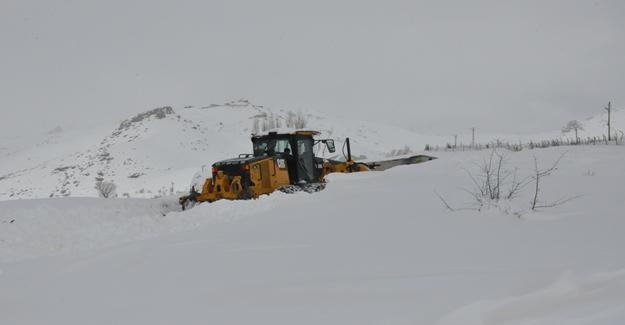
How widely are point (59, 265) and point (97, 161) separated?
105 ft

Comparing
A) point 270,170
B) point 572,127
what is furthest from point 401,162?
point 572,127

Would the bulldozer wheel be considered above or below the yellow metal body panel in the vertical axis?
below

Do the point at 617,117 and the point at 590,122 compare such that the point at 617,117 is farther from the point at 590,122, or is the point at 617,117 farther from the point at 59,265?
the point at 59,265

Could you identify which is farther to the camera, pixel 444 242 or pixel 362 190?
pixel 362 190

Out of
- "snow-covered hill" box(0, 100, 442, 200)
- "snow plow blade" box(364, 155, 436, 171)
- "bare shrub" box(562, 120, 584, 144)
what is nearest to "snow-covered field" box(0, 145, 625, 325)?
"snow plow blade" box(364, 155, 436, 171)

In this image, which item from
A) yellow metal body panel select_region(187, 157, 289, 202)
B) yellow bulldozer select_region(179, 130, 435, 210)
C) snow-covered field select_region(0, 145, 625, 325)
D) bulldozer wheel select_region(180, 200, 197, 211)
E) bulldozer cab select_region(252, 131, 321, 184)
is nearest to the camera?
snow-covered field select_region(0, 145, 625, 325)

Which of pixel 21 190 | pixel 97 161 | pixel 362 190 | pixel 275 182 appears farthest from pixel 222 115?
pixel 362 190

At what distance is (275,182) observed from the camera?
1159cm

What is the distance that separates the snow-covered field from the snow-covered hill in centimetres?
1839

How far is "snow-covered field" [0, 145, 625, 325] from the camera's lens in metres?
2.80

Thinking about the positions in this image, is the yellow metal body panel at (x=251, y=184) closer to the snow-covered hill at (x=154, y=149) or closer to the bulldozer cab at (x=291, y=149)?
the bulldozer cab at (x=291, y=149)

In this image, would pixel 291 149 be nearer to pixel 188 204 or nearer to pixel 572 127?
pixel 188 204

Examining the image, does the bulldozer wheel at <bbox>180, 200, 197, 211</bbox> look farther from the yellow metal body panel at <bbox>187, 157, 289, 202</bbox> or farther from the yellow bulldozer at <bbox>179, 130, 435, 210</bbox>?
the yellow metal body panel at <bbox>187, 157, 289, 202</bbox>

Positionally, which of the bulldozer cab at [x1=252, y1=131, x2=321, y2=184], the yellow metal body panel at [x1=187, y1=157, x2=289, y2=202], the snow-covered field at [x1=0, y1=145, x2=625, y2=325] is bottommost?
the snow-covered field at [x1=0, y1=145, x2=625, y2=325]
